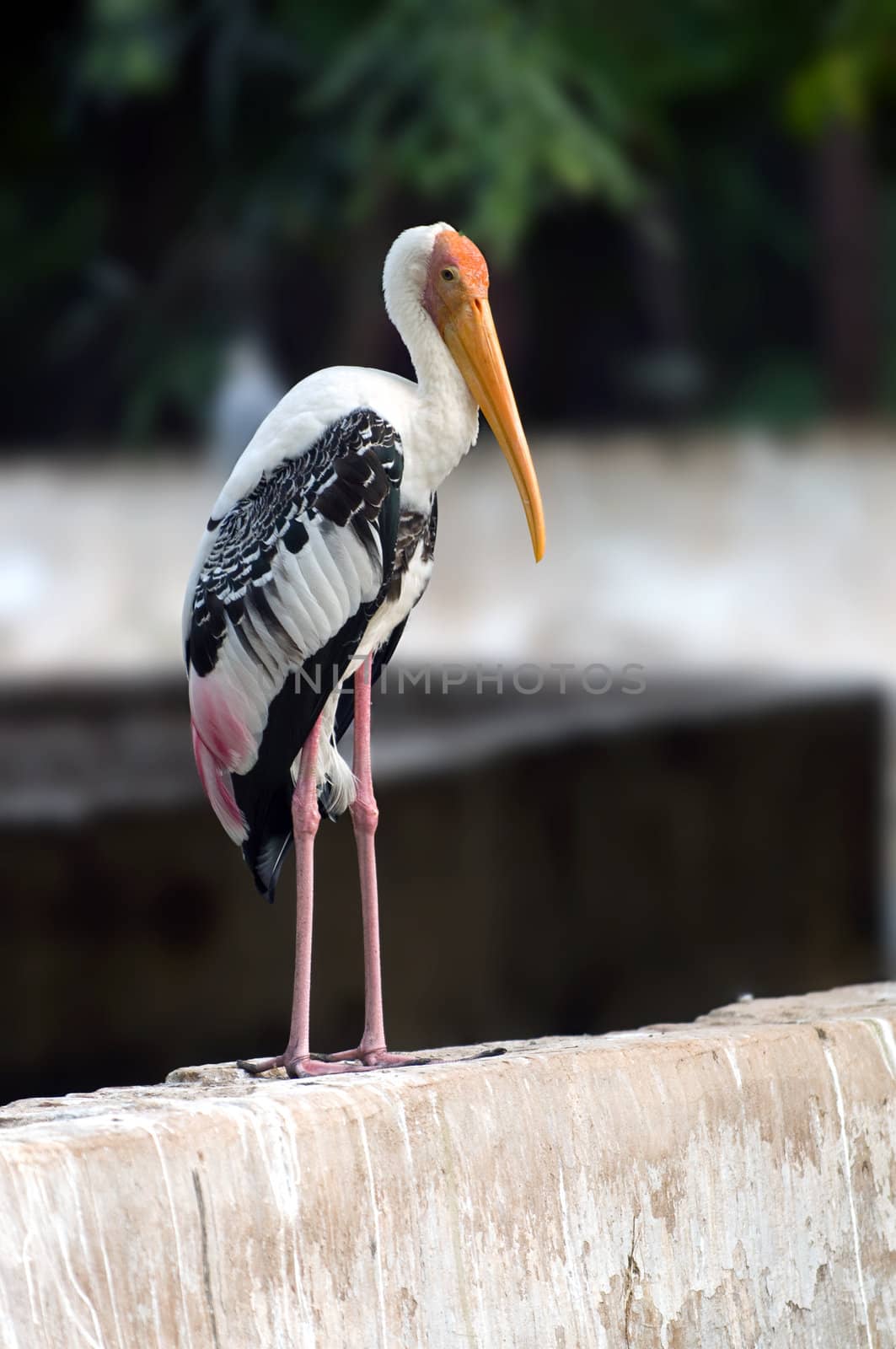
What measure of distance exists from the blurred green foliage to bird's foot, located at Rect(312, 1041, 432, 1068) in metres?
8.94

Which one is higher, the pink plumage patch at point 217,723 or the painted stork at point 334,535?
the painted stork at point 334,535

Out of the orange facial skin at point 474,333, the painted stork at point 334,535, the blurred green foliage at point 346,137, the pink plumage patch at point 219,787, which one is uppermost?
the blurred green foliage at point 346,137

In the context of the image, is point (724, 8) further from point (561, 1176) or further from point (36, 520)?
point (561, 1176)

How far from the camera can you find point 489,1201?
3.39 metres

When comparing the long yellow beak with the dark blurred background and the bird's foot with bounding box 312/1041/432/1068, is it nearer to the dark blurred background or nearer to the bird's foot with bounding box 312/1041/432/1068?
the bird's foot with bounding box 312/1041/432/1068

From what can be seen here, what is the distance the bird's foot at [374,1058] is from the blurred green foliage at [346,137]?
894cm

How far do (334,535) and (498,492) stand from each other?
9.70 meters

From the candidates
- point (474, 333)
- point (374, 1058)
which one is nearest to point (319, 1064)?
point (374, 1058)

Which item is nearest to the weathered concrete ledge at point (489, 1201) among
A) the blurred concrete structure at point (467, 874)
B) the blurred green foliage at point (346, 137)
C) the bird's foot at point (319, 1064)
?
the bird's foot at point (319, 1064)

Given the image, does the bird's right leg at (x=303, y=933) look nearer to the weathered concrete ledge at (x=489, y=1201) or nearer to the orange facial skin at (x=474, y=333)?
the weathered concrete ledge at (x=489, y=1201)

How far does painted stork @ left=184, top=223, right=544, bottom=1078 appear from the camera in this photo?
145 inches

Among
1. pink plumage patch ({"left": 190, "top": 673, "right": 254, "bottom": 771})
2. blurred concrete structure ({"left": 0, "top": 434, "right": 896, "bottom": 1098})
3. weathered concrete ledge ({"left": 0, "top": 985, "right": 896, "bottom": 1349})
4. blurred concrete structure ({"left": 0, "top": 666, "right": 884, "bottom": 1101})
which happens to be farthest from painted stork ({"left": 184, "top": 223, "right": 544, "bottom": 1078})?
blurred concrete structure ({"left": 0, "top": 666, "right": 884, "bottom": 1101})

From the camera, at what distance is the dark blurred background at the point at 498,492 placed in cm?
1041

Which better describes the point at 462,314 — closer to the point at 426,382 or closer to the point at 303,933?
the point at 426,382
